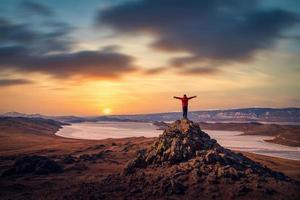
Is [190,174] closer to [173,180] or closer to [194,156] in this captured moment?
[173,180]

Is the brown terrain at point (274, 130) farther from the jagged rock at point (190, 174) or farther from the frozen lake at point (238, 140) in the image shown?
the jagged rock at point (190, 174)

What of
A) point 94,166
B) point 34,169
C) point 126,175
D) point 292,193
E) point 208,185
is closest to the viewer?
point 292,193

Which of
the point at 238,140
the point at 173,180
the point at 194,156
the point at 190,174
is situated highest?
the point at 194,156

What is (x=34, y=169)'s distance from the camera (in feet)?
133

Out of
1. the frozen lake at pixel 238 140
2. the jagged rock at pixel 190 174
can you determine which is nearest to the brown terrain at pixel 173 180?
the jagged rock at pixel 190 174

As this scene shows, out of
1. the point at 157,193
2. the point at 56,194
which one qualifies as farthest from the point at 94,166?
the point at 157,193

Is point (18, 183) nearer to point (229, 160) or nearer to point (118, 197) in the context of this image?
point (118, 197)

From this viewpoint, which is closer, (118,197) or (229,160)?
(118,197)

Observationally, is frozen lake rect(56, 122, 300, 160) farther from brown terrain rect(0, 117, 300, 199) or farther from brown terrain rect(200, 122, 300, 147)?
brown terrain rect(0, 117, 300, 199)

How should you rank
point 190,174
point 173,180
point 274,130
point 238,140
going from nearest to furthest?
A: point 173,180, point 190,174, point 238,140, point 274,130

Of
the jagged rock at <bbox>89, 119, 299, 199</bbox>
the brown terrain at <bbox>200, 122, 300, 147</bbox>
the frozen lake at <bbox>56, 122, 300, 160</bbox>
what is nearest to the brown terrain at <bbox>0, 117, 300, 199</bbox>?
the jagged rock at <bbox>89, 119, 299, 199</bbox>

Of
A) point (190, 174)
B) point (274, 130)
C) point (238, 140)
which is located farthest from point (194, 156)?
point (274, 130)

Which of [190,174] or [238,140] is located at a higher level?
[190,174]

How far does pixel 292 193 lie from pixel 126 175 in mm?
13580
